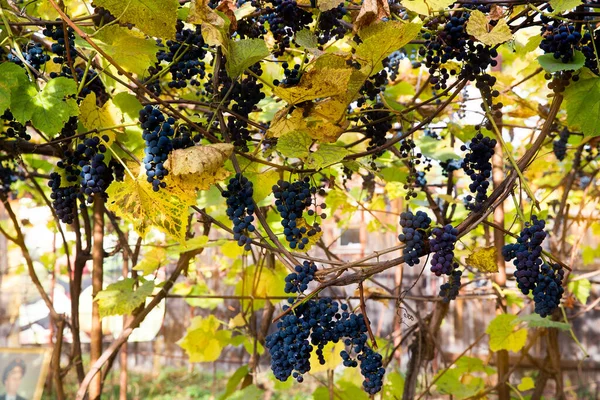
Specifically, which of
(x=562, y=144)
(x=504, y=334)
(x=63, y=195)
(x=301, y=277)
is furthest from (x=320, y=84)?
(x=562, y=144)

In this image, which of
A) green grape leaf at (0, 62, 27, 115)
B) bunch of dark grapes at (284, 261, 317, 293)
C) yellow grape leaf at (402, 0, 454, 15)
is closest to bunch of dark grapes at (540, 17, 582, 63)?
yellow grape leaf at (402, 0, 454, 15)

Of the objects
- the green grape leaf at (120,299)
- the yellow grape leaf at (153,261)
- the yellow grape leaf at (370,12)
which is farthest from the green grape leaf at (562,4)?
the yellow grape leaf at (153,261)

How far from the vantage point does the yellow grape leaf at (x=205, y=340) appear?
236cm

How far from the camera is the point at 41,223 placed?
418 cm

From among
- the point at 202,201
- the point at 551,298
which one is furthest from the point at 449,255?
the point at 202,201

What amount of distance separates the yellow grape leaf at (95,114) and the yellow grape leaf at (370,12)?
1.68 feet

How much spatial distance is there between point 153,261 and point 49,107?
1109 millimetres

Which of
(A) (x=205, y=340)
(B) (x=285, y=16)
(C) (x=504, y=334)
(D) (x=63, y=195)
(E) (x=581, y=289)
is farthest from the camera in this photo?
(E) (x=581, y=289)

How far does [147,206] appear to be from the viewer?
3.44ft

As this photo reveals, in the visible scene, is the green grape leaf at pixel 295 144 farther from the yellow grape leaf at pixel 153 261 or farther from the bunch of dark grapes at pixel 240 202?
the yellow grape leaf at pixel 153 261

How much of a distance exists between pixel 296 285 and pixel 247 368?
1397 millimetres

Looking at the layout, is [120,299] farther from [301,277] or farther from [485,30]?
[485,30]

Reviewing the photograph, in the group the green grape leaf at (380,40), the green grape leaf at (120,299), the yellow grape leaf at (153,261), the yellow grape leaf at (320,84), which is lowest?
the green grape leaf at (120,299)

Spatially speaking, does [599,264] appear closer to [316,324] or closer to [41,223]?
[41,223]
